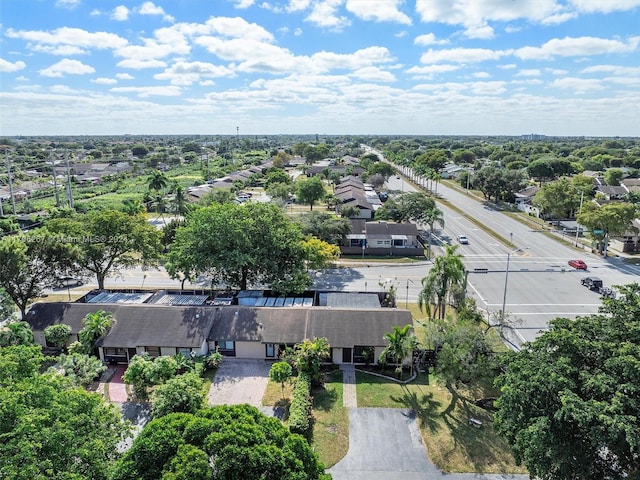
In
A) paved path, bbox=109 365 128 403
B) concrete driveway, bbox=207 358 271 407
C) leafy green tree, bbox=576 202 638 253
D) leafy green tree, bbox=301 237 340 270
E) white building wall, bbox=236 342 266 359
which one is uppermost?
leafy green tree, bbox=576 202 638 253

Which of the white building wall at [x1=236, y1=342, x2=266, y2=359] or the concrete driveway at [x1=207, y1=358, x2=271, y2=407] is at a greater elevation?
the white building wall at [x1=236, y1=342, x2=266, y2=359]

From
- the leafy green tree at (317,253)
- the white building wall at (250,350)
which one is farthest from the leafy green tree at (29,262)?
the leafy green tree at (317,253)

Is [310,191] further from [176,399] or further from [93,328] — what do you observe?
[176,399]

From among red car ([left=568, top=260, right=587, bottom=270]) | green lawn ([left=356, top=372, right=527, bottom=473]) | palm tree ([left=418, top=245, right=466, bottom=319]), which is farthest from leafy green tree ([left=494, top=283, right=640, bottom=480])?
red car ([left=568, top=260, right=587, bottom=270])

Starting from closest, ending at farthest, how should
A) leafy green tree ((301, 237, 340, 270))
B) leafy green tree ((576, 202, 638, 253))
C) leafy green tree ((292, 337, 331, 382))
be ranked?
leafy green tree ((292, 337, 331, 382)) < leafy green tree ((301, 237, 340, 270)) < leafy green tree ((576, 202, 638, 253))

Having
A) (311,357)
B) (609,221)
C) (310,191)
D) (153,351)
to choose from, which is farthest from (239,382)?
(310,191)

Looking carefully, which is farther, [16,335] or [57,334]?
[57,334]

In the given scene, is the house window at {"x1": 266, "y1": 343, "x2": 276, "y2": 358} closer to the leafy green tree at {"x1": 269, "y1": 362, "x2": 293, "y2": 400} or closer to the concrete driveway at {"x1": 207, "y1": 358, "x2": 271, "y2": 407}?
the concrete driveway at {"x1": 207, "y1": 358, "x2": 271, "y2": 407}

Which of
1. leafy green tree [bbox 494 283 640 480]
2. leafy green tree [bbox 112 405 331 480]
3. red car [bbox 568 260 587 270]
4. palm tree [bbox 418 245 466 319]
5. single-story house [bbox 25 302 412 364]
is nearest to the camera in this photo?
leafy green tree [bbox 112 405 331 480]

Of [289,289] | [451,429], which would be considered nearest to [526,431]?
[451,429]
